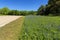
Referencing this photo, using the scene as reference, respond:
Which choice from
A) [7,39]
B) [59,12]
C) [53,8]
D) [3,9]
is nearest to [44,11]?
[53,8]

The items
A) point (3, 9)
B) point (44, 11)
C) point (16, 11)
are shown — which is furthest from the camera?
point (3, 9)

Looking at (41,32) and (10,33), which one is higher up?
(41,32)

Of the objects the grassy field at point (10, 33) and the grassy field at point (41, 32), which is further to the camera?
the grassy field at point (10, 33)

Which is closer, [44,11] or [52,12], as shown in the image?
[52,12]

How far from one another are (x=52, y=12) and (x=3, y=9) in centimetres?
8271

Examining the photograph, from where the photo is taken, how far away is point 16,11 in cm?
10569

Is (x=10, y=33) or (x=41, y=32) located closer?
(x=41, y=32)

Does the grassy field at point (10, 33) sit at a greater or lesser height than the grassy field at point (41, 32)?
Answer: lesser

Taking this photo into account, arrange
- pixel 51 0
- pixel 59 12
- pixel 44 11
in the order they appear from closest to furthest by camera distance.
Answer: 1. pixel 59 12
2. pixel 44 11
3. pixel 51 0

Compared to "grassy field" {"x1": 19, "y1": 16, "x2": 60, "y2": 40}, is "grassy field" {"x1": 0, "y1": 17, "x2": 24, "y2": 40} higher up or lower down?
lower down

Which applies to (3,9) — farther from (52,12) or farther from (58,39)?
(58,39)

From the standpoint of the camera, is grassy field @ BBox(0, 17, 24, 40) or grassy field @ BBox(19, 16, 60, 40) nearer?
grassy field @ BBox(19, 16, 60, 40)

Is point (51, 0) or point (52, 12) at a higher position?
point (51, 0)

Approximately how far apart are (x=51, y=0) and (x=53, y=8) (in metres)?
13.0
